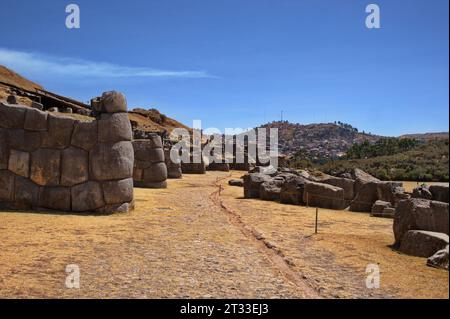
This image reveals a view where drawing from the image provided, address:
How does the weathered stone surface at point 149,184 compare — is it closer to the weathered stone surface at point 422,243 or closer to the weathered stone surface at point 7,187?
the weathered stone surface at point 7,187

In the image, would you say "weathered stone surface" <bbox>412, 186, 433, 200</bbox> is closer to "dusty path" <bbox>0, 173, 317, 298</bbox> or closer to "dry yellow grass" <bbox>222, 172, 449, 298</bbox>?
"dry yellow grass" <bbox>222, 172, 449, 298</bbox>

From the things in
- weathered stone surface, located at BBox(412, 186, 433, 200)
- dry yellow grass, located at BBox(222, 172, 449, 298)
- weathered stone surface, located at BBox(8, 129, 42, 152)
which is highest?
weathered stone surface, located at BBox(8, 129, 42, 152)

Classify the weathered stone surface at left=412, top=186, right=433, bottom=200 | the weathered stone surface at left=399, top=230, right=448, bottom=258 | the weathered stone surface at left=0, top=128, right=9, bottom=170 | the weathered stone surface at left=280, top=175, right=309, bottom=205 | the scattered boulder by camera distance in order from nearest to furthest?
the weathered stone surface at left=399, top=230, right=448, bottom=258, the weathered stone surface at left=412, top=186, right=433, bottom=200, the weathered stone surface at left=0, top=128, right=9, bottom=170, the scattered boulder, the weathered stone surface at left=280, top=175, right=309, bottom=205

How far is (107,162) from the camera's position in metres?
12.4

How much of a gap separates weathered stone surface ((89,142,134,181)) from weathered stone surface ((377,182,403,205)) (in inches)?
354

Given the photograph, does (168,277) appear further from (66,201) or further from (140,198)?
(140,198)

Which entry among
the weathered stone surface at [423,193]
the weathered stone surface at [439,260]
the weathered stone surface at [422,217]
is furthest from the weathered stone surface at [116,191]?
the weathered stone surface at [439,260]

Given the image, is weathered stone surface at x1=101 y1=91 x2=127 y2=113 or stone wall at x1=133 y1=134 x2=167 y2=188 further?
stone wall at x1=133 y1=134 x2=167 y2=188

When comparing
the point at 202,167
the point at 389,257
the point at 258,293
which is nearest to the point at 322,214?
the point at 389,257

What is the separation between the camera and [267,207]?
50.8ft

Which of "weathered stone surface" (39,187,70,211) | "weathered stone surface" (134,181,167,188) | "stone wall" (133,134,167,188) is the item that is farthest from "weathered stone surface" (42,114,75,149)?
"weathered stone surface" (134,181,167,188)

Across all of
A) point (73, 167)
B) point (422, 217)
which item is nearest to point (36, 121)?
point (73, 167)

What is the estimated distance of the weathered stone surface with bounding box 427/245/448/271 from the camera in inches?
277

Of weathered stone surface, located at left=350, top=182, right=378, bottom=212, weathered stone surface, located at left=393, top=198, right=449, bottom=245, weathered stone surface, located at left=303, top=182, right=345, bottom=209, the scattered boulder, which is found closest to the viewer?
weathered stone surface, located at left=393, top=198, right=449, bottom=245
